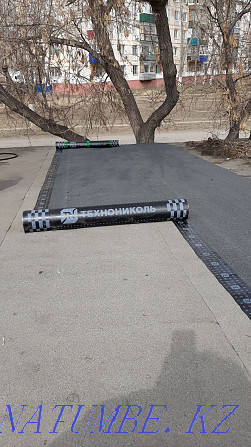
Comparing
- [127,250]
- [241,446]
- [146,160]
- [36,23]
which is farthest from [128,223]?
[36,23]

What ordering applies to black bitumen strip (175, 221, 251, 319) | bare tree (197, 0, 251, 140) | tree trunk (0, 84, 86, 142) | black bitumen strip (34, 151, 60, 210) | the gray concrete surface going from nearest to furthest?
1. the gray concrete surface
2. black bitumen strip (175, 221, 251, 319)
3. black bitumen strip (34, 151, 60, 210)
4. bare tree (197, 0, 251, 140)
5. tree trunk (0, 84, 86, 142)

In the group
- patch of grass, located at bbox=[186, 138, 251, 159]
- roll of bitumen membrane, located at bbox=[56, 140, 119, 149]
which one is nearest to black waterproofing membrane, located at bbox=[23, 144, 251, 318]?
patch of grass, located at bbox=[186, 138, 251, 159]

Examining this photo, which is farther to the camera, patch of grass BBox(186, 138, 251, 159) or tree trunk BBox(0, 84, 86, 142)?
tree trunk BBox(0, 84, 86, 142)

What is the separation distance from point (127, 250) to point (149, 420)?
7.01ft

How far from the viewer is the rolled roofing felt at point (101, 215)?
14.7 feet

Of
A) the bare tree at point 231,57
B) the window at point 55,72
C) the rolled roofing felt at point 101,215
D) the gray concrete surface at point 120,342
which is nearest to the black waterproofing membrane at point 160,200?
the rolled roofing felt at point 101,215

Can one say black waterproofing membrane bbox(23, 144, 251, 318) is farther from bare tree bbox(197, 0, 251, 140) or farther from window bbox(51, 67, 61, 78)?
window bbox(51, 67, 61, 78)

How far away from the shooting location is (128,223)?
4.70 m

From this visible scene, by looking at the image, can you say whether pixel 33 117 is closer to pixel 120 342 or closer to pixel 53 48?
pixel 53 48

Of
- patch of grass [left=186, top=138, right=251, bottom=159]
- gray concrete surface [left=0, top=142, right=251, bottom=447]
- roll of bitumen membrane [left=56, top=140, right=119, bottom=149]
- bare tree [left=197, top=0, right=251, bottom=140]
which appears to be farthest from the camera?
roll of bitumen membrane [left=56, top=140, right=119, bottom=149]

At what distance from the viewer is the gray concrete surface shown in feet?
6.31

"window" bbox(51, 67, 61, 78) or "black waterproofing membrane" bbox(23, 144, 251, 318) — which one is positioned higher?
"window" bbox(51, 67, 61, 78)

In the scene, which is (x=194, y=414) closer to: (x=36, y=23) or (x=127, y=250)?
(x=127, y=250)

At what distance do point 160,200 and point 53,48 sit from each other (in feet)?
27.1
